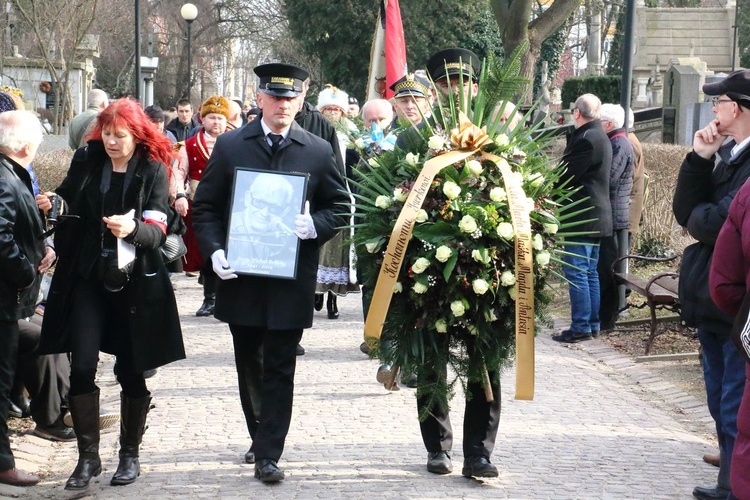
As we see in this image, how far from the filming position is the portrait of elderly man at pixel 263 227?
5938 mm

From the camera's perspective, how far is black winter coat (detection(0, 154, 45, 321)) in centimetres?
591

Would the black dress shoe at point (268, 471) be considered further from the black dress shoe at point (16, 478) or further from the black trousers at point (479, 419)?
the black dress shoe at point (16, 478)

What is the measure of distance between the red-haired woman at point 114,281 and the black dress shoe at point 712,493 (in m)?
2.90

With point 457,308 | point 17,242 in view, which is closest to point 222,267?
point 17,242

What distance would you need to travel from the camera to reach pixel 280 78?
6.05 m

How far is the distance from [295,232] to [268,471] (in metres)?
1.26

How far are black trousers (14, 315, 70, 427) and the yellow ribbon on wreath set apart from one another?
254 cm

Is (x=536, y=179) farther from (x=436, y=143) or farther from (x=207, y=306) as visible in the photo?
(x=207, y=306)

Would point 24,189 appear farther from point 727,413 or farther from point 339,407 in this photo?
point 727,413

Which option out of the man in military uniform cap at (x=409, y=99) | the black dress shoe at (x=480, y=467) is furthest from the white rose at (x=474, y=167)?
the man in military uniform cap at (x=409, y=99)

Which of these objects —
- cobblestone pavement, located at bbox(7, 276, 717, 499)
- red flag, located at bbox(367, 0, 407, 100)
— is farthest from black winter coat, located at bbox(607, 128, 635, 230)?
red flag, located at bbox(367, 0, 407, 100)

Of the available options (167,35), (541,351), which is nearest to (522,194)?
(541,351)

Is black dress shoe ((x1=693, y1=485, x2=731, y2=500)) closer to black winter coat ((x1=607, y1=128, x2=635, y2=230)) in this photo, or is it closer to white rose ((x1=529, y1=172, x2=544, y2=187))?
white rose ((x1=529, y1=172, x2=544, y2=187))

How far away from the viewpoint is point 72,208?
237 inches
